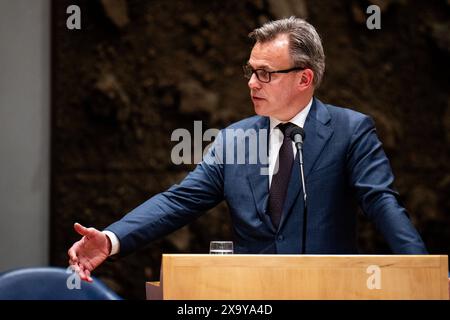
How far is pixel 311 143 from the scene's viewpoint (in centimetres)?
286

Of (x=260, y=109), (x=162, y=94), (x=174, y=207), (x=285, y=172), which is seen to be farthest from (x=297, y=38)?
(x=162, y=94)

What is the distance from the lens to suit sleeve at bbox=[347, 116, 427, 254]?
8.05 ft

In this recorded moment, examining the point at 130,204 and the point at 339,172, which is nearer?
the point at 339,172

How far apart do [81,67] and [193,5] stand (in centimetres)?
71

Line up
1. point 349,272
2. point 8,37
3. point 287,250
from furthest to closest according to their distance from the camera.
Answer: point 8,37, point 287,250, point 349,272

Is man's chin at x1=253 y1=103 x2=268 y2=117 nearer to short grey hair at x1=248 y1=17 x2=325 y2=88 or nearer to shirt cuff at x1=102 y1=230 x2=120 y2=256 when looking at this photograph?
short grey hair at x1=248 y1=17 x2=325 y2=88

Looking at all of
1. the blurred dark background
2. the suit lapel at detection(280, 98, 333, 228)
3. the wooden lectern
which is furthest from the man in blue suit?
the blurred dark background

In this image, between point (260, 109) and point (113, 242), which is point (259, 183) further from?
point (113, 242)

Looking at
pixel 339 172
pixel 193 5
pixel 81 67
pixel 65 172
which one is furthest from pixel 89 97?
pixel 339 172

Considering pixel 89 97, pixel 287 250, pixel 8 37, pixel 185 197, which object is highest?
pixel 8 37

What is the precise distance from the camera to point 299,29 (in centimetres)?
295

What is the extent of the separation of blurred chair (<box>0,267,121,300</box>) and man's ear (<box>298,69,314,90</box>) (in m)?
1.06

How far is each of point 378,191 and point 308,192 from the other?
276 millimetres

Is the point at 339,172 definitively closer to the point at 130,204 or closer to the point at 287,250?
the point at 287,250
